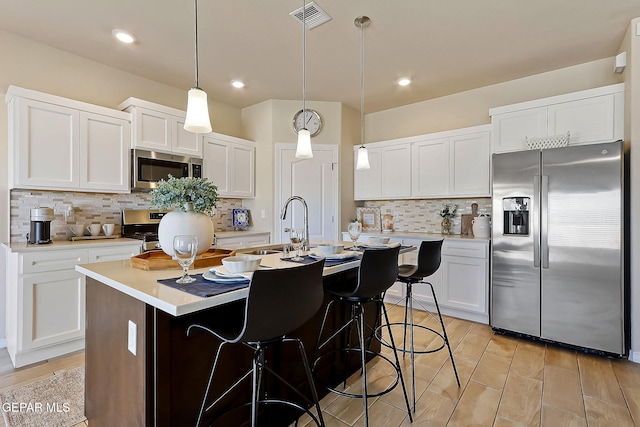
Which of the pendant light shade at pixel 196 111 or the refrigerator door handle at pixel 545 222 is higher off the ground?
the pendant light shade at pixel 196 111

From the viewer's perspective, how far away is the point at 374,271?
170 cm

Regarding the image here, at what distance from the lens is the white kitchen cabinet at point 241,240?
3645mm

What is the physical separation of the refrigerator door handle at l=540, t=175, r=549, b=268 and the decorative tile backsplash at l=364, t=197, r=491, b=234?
956 mm

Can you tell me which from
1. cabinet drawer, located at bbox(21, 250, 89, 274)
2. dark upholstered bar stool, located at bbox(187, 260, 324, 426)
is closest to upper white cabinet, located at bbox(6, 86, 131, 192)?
cabinet drawer, located at bbox(21, 250, 89, 274)

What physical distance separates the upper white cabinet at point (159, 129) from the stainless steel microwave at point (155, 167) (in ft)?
0.23

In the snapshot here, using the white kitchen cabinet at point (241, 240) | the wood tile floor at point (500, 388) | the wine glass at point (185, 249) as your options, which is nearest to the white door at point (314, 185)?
the white kitchen cabinet at point (241, 240)

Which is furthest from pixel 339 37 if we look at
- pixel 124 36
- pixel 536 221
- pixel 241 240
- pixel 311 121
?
pixel 241 240

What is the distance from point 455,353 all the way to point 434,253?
1.04 metres

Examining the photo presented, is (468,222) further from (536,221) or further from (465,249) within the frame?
(536,221)

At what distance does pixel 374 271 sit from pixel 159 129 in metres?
2.86

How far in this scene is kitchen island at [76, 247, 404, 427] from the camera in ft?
3.84

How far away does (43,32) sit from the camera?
2.63 meters

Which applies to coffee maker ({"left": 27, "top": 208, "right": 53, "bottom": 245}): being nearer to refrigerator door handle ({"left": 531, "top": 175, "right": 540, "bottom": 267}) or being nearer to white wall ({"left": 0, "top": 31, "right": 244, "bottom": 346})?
white wall ({"left": 0, "top": 31, "right": 244, "bottom": 346})

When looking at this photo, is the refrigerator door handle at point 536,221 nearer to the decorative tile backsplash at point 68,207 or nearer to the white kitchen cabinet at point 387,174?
the white kitchen cabinet at point 387,174
